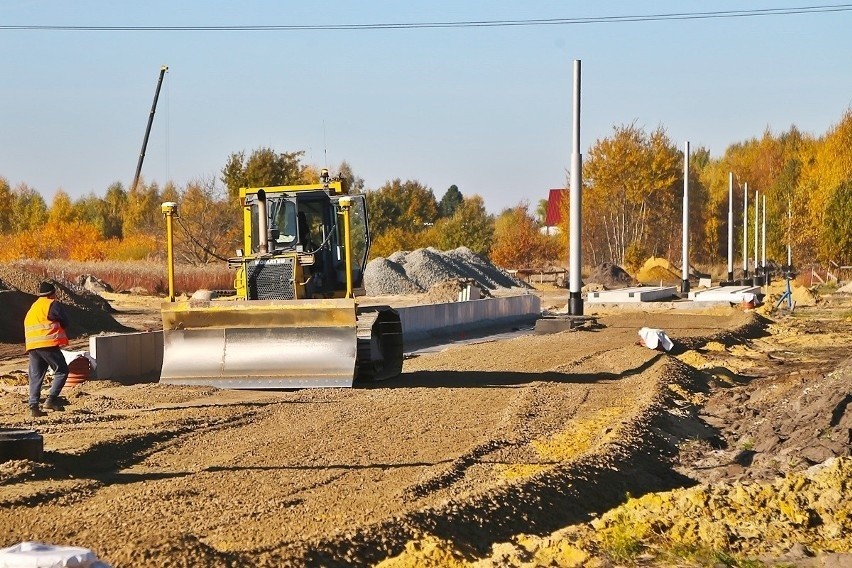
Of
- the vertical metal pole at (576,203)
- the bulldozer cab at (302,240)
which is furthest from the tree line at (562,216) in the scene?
the bulldozer cab at (302,240)

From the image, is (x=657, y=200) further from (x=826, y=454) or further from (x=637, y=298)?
(x=826, y=454)

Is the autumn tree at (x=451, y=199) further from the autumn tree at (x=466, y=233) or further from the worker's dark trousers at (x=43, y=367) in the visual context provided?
the worker's dark trousers at (x=43, y=367)

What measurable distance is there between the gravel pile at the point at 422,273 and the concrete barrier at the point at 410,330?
64.2 feet

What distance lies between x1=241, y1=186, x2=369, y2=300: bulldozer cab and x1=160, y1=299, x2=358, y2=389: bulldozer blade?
0.81 meters

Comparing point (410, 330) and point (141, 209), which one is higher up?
point (141, 209)

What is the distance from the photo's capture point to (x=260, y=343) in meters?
16.5

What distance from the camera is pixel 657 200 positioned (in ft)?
257

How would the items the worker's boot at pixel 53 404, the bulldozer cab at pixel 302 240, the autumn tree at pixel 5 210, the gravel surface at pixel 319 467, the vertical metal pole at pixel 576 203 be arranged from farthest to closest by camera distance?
1. the autumn tree at pixel 5 210
2. the vertical metal pole at pixel 576 203
3. the bulldozer cab at pixel 302 240
4. the worker's boot at pixel 53 404
5. the gravel surface at pixel 319 467

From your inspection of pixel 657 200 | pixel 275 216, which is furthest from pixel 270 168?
pixel 275 216

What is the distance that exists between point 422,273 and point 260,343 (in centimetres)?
4521

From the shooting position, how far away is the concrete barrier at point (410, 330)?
1903 centimetres

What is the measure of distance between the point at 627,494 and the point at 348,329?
713cm

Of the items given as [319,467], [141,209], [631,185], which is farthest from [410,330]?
[141,209]

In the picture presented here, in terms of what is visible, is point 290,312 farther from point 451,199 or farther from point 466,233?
point 451,199
